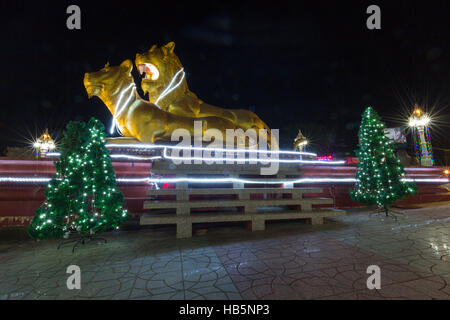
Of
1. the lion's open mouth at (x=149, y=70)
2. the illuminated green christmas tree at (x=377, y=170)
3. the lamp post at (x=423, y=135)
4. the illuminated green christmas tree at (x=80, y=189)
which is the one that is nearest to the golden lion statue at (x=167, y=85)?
the lion's open mouth at (x=149, y=70)

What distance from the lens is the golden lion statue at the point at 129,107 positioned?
720 cm

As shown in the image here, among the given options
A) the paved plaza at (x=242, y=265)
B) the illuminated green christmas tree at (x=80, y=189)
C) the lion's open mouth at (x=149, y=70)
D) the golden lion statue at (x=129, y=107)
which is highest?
the lion's open mouth at (x=149, y=70)

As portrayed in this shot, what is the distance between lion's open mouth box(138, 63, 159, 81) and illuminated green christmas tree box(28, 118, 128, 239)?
4.17 metres

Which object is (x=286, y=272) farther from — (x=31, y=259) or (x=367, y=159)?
(x=367, y=159)

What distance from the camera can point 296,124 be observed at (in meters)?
32.1

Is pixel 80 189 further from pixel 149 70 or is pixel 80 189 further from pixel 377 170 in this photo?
pixel 377 170

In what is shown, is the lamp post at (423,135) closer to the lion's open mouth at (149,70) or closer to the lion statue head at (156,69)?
the lion statue head at (156,69)

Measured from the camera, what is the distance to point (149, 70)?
8484 mm

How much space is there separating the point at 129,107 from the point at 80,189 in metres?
3.56

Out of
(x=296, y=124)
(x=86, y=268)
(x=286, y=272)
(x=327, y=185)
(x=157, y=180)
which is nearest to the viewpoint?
(x=286, y=272)

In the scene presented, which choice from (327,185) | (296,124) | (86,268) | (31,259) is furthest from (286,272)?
(296,124)

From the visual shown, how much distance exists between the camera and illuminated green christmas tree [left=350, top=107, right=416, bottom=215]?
7.01 metres

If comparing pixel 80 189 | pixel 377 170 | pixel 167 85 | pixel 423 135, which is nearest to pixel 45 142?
pixel 167 85
